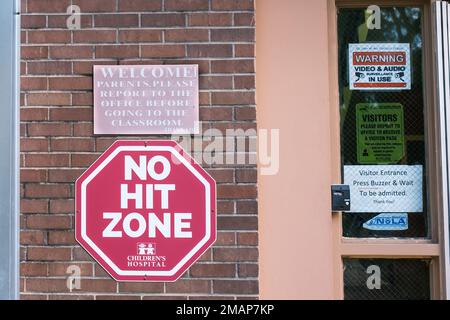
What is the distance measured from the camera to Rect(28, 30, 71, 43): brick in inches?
140

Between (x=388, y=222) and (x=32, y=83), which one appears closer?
(x=32, y=83)

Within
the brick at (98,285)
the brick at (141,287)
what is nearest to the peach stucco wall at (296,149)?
the brick at (141,287)

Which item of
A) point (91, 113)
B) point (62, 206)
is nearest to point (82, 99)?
point (91, 113)

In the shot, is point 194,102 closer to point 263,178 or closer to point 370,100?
point 263,178

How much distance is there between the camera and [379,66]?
3740 mm

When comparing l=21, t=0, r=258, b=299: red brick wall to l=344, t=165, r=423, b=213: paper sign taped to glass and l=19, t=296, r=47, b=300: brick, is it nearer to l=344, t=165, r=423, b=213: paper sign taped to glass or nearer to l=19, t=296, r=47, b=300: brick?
l=19, t=296, r=47, b=300: brick

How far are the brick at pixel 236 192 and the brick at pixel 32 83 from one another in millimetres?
1251

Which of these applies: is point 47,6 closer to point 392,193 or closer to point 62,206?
point 62,206

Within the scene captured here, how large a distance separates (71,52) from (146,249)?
1288 mm

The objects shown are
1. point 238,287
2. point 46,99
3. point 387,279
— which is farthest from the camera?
point 387,279

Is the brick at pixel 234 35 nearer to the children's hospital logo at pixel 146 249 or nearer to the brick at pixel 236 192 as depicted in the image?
the brick at pixel 236 192

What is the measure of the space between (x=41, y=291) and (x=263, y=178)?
59.4 inches

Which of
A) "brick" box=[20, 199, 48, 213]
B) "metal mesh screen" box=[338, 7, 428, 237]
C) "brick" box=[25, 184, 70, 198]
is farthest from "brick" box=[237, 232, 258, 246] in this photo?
"brick" box=[20, 199, 48, 213]

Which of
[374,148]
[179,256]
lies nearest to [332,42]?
[374,148]
